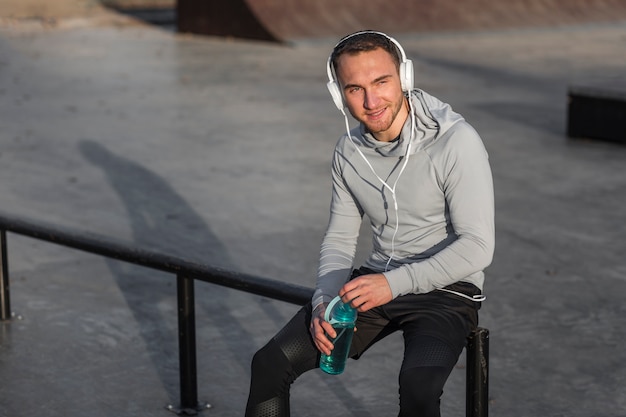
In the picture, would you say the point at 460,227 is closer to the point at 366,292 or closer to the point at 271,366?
the point at 366,292

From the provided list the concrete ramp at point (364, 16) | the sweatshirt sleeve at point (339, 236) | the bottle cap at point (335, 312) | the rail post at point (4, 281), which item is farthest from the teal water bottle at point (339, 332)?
the concrete ramp at point (364, 16)

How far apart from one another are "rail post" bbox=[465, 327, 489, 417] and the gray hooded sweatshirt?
20 centimetres

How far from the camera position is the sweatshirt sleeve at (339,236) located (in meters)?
3.77

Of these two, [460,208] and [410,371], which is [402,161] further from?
[410,371]

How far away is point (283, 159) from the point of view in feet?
34.0

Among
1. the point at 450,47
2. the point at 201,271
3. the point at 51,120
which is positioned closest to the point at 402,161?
the point at 201,271

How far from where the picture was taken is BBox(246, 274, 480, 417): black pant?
337 cm

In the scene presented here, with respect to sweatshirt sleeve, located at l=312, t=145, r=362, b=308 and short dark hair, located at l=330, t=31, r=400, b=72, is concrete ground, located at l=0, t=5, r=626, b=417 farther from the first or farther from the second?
short dark hair, located at l=330, t=31, r=400, b=72

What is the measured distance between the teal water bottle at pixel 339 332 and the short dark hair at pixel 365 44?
78 centimetres

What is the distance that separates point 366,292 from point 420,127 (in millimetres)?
583

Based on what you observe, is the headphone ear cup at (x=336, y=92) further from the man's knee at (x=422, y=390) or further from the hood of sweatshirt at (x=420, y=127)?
the man's knee at (x=422, y=390)

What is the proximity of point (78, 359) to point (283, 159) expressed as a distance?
5208mm

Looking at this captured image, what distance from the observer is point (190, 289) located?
4.54m

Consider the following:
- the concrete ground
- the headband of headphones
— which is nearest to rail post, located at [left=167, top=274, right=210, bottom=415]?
the concrete ground
